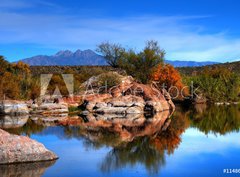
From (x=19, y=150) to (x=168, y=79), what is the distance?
31783 millimetres

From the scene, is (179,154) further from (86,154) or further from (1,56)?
(1,56)

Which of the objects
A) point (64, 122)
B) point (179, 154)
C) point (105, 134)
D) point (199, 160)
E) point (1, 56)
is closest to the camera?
point (199, 160)

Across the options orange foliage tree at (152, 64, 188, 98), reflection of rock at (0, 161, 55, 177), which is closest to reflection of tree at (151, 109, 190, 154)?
reflection of rock at (0, 161, 55, 177)

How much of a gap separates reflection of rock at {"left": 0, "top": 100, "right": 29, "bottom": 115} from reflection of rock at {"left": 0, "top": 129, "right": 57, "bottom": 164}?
14.8 metres

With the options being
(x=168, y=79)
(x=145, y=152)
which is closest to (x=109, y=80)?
(x=168, y=79)

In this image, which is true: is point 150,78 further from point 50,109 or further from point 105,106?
point 50,109

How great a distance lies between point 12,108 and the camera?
27016 millimetres

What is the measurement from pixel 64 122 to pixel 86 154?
9252 mm

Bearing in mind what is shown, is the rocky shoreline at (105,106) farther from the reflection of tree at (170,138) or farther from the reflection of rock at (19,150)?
the reflection of rock at (19,150)

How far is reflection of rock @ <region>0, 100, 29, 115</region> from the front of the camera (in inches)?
1061

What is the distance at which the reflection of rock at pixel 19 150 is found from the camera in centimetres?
1196

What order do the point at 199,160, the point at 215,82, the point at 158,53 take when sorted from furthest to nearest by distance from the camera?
the point at 215,82
the point at 158,53
the point at 199,160

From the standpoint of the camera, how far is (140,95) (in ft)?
108

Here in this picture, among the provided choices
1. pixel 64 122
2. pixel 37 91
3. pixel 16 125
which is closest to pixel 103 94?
pixel 37 91
